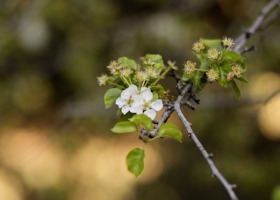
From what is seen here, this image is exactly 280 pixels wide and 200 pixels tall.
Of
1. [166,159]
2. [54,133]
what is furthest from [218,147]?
[54,133]

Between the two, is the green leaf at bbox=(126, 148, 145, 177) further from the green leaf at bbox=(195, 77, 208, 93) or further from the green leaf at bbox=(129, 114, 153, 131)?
the green leaf at bbox=(195, 77, 208, 93)

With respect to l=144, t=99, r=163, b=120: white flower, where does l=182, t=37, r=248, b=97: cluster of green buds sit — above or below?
above

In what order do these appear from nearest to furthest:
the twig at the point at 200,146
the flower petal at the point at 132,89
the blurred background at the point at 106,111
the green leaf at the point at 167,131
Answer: the twig at the point at 200,146 → the green leaf at the point at 167,131 → the flower petal at the point at 132,89 → the blurred background at the point at 106,111

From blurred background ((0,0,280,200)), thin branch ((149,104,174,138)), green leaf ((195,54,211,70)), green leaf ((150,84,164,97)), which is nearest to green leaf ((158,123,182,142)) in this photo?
thin branch ((149,104,174,138))

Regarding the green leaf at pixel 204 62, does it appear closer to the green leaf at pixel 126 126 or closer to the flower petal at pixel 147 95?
the flower petal at pixel 147 95

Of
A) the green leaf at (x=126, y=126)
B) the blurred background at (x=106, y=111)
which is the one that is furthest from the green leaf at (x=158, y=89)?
the blurred background at (x=106, y=111)

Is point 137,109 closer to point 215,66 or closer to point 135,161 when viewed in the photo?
point 135,161

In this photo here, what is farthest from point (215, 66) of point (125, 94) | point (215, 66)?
point (125, 94)
